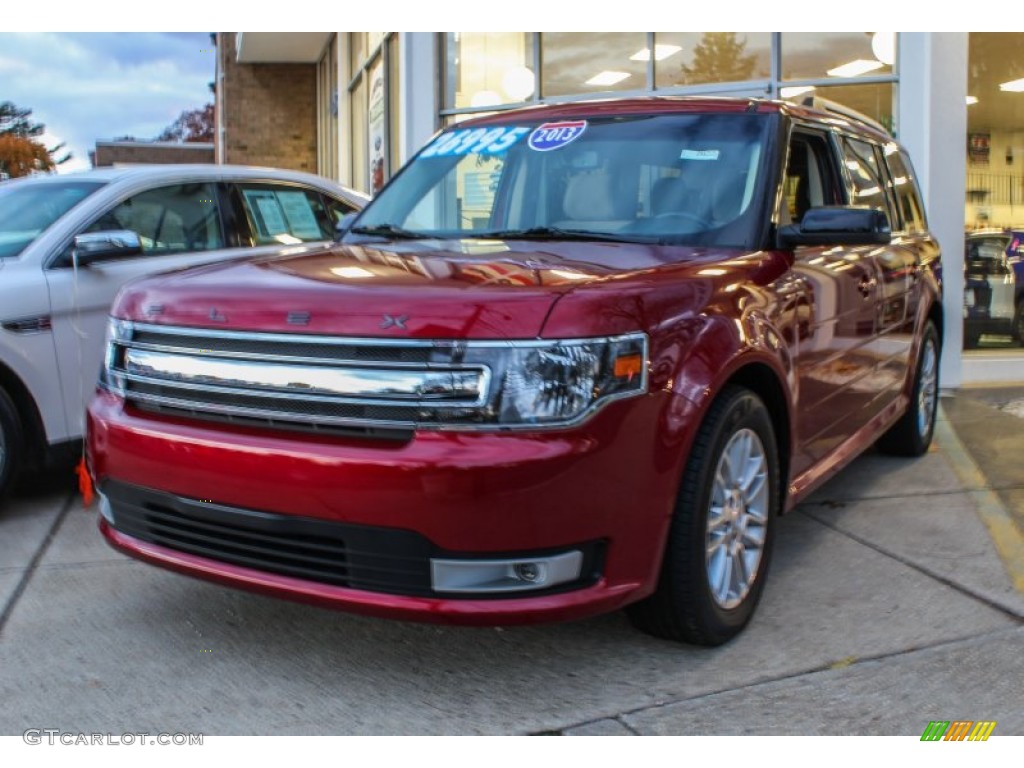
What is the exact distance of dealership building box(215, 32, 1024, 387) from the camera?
902 centimetres

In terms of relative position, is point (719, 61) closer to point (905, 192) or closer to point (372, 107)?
point (905, 192)

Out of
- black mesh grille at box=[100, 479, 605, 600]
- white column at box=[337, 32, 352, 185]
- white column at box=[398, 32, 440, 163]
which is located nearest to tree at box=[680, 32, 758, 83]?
white column at box=[398, 32, 440, 163]

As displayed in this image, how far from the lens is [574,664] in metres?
3.49

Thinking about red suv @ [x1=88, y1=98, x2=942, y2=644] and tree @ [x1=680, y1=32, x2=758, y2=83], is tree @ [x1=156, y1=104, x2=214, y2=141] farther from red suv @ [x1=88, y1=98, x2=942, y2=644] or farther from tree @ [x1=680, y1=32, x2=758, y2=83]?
red suv @ [x1=88, y1=98, x2=942, y2=644]

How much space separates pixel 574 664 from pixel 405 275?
131cm

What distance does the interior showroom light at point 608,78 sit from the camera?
1117cm

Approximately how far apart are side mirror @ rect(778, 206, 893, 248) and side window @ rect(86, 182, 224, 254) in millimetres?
3375

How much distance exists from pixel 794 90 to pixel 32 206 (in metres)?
6.84

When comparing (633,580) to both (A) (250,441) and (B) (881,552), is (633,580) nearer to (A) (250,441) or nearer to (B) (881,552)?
(A) (250,441)

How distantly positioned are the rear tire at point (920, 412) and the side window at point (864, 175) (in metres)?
0.86

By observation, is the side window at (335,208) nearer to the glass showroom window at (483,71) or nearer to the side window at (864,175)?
the side window at (864,175)

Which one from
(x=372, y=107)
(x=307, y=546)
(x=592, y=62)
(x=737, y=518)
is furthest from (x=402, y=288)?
(x=372, y=107)

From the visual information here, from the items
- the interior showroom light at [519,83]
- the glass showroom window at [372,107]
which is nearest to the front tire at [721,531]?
the interior showroom light at [519,83]
